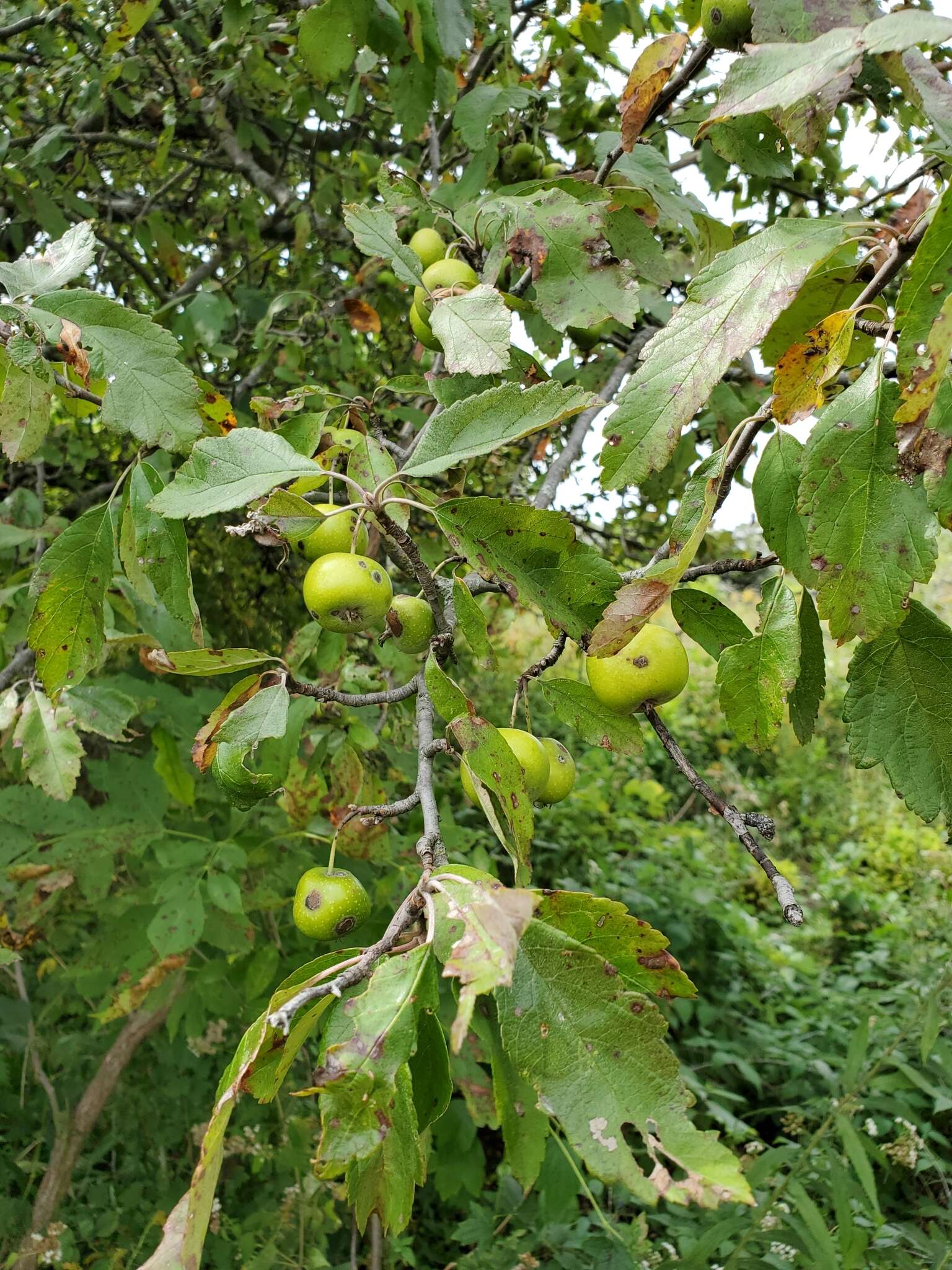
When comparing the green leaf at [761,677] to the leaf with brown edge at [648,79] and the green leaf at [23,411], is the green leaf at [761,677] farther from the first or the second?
the green leaf at [23,411]

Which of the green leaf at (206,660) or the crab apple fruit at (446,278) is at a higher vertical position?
the crab apple fruit at (446,278)

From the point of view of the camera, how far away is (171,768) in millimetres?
2385

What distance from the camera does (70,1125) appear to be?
9.19 feet

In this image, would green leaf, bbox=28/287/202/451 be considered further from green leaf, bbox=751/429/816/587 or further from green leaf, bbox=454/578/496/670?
green leaf, bbox=751/429/816/587

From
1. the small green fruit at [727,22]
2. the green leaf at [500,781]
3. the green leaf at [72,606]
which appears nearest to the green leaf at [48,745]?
the green leaf at [72,606]

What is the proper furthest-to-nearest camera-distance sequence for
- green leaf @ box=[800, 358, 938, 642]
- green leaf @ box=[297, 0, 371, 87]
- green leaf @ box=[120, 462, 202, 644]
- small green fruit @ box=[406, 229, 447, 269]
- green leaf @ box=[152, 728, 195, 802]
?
1. green leaf @ box=[152, 728, 195, 802]
2. green leaf @ box=[297, 0, 371, 87]
3. small green fruit @ box=[406, 229, 447, 269]
4. green leaf @ box=[120, 462, 202, 644]
5. green leaf @ box=[800, 358, 938, 642]

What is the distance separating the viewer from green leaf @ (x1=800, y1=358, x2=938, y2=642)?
883 mm

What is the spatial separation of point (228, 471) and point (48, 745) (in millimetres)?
1036

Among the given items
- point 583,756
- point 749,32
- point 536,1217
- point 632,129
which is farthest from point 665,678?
point 583,756

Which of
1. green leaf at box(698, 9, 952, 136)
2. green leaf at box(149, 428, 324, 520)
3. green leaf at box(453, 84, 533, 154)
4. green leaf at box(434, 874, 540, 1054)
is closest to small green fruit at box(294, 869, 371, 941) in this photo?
green leaf at box(434, 874, 540, 1054)

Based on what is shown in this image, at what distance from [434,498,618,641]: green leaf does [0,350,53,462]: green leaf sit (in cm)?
67

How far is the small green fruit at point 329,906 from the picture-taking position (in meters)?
1.13

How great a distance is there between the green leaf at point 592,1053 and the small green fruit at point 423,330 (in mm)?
1044

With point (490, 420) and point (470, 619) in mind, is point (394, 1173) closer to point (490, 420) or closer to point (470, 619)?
point (470, 619)
